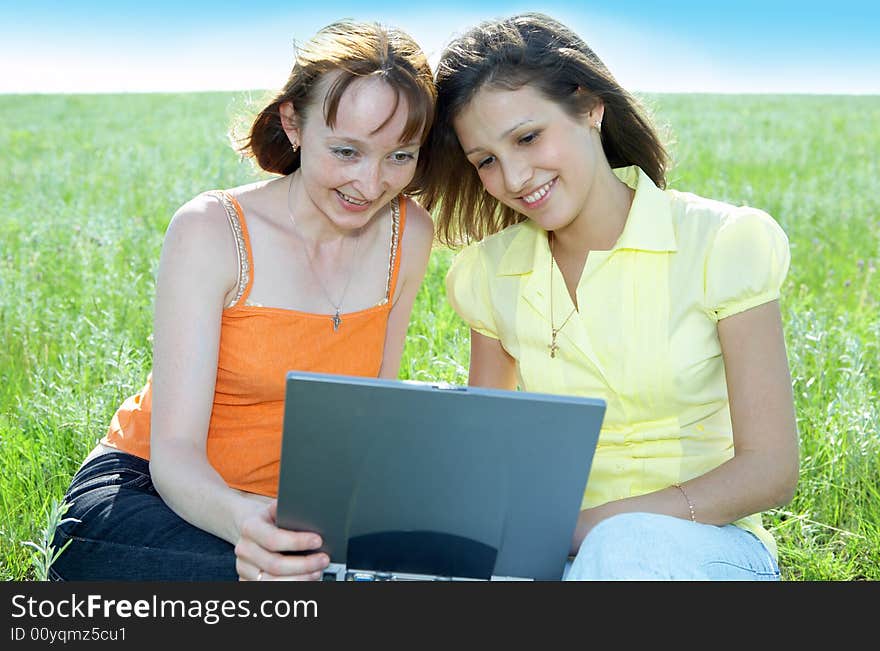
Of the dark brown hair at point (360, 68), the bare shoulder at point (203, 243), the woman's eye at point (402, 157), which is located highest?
the dark brown hair at point (360, 68)

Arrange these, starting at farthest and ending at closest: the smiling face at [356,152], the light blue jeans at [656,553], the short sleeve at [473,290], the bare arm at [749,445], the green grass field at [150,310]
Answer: the green grass field at [150,310]
the short sleeve at [473,290]
the smiling face at [356,152]
the bare arm at [749,445]
the light blue jeans at [656,553]

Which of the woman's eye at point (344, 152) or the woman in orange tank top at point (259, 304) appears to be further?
the woman's eye at point (344, 152)

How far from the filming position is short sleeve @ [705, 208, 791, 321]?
2.28 metres

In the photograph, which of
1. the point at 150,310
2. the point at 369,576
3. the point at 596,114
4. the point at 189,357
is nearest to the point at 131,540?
the point at 189,357

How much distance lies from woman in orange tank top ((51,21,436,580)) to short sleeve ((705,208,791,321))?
75cm

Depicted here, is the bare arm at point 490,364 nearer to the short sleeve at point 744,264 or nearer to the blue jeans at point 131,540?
the short sleeve at point 744,264

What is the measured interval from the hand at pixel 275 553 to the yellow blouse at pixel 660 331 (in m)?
0.80

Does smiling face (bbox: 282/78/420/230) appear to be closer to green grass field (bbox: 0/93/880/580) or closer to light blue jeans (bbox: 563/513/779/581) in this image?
green grass field (bbox: 0/93/880/580)

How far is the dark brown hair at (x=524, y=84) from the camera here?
241 centimetres

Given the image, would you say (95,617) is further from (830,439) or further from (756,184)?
(756,184)

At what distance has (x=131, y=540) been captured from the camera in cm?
236

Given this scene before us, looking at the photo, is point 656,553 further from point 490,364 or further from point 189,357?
point 189,357

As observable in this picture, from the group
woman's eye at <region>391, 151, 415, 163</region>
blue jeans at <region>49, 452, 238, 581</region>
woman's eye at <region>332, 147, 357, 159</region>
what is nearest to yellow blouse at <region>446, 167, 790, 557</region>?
woman's eye at <region>391, 151, 415, 163</region>

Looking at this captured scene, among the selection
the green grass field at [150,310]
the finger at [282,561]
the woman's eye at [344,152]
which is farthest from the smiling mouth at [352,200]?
the finger at [282,561]
